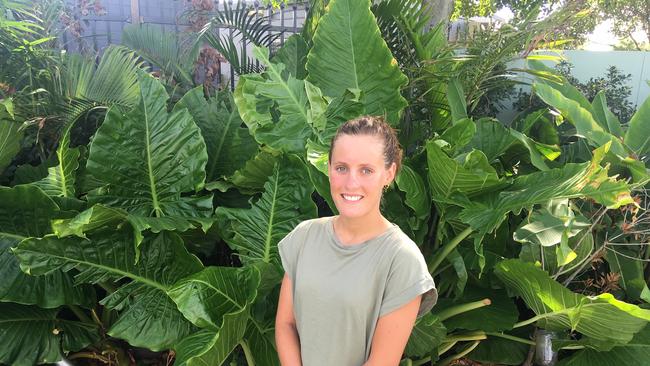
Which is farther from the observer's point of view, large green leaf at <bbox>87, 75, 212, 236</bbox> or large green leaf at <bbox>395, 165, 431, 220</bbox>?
large green leaf at <bbox>87, 75, 212, 236</bbox>

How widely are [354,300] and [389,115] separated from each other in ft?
4.99

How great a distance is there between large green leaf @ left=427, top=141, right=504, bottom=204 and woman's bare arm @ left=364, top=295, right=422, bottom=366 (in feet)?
3.00

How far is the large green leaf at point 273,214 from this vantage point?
2.41 m

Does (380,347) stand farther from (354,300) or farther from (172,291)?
(172,291)

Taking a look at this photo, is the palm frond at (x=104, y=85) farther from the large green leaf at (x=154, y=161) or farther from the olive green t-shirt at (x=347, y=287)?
the olive green t-shirt at (x=347, y=287)

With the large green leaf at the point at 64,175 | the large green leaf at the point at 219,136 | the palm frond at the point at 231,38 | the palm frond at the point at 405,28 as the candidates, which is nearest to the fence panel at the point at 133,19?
the palm frond at the point at 231,38

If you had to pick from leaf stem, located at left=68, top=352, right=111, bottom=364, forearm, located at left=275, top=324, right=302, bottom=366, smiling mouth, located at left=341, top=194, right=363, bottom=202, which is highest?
smiling mouth, located at left=341, top=194, right=363, bottom=202

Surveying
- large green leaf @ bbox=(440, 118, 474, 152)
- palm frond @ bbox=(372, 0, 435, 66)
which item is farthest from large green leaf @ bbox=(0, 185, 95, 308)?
palm frond @ bbox=(372, 0, 435, 66)

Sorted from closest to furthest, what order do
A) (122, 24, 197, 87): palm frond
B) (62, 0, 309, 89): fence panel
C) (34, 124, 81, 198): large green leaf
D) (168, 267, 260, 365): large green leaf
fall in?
1. (168, 267, 260, 365): large green leaf
2. (34, 124, 81, 198): large green leaf
3. (122, 24, 197, 87): palm frond
4. (62, 0, 309, 89): fence panel

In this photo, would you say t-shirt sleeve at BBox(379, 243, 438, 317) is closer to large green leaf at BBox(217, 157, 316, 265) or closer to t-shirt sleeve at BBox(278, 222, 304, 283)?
t-shirt sleeve at BBox(278, 222, 304, 283)

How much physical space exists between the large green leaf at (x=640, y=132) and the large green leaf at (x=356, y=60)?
1.35m

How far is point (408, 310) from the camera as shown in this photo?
1.37 meters

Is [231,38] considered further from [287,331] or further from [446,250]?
[287,331]

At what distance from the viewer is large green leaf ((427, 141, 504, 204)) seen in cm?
217
